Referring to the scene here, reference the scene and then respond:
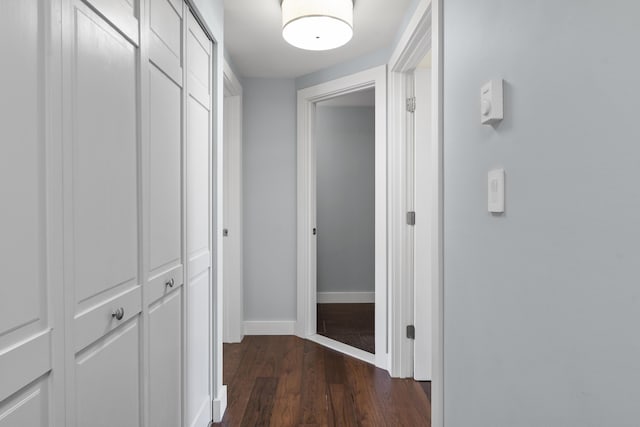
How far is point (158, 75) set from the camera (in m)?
1.39

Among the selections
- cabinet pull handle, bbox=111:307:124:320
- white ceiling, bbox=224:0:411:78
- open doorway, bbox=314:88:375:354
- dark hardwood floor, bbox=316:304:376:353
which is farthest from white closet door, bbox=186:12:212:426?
open doorway, bbox=314:88:375:354

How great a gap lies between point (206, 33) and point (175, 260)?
1167 mm

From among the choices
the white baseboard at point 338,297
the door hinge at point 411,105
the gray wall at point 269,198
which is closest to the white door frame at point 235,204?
the gray wall at point 269,198

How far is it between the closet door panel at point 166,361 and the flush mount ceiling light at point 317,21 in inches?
57.2

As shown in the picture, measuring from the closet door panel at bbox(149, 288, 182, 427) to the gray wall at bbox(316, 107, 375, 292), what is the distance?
127 inches

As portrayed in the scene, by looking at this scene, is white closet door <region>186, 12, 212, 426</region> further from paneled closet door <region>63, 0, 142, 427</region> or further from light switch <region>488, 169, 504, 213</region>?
light switch <region>488, 169, 504, 213</region>

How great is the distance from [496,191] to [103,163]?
103cm

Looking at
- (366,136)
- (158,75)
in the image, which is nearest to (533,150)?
(158,75)

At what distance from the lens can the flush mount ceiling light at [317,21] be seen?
1990 mm

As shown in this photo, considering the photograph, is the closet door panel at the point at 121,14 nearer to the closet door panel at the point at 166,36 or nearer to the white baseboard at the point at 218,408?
the closet door panel at the point at 166,36

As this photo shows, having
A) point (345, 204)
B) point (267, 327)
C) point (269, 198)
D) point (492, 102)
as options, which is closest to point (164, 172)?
point (492, 102)

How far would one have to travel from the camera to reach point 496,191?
1058 millimetres

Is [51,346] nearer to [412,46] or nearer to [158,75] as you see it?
[158,75]

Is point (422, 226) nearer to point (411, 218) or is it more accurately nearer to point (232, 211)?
point (411, 218)
